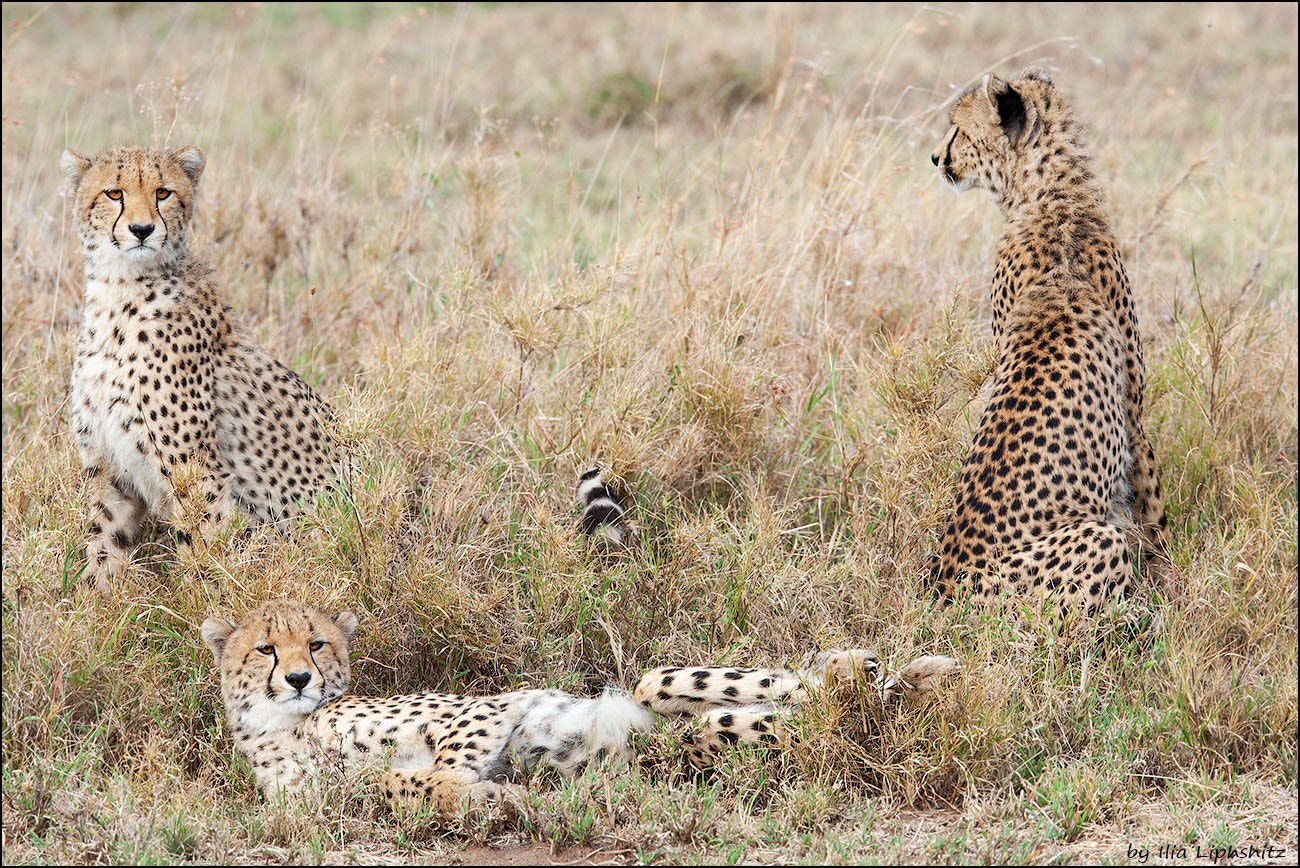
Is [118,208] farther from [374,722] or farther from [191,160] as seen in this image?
[374,722]

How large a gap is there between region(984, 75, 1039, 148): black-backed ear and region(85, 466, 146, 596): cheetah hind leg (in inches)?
93.5

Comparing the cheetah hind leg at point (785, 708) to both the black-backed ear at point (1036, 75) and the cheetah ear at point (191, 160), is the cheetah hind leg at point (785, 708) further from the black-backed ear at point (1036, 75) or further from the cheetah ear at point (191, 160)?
the cheetah ear at point (191, 160)

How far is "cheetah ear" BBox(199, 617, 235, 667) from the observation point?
2.85 m

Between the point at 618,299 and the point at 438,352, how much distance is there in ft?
2.23

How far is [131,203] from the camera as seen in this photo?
3232mm

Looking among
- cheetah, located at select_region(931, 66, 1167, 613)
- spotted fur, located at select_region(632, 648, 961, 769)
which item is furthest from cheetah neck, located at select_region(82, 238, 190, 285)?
cheetah, located at select_region(931, 66, 1167, 613)

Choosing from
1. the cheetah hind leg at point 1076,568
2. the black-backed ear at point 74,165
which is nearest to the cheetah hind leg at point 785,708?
the cheetah hind leg at point 1076,568

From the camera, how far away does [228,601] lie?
3045mm

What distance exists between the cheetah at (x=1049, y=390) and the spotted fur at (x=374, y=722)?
3.05ft

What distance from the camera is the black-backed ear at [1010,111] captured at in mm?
3500

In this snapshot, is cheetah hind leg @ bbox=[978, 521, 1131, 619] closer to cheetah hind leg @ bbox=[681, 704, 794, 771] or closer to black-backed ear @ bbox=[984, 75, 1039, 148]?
cheetah hind leg @ bbox=[681, 704, 794, 771]

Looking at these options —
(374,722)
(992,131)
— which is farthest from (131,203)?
(992,131)

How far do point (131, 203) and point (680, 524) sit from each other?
1513mm

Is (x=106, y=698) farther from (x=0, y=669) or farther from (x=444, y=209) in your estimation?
(x=444, y=209)
